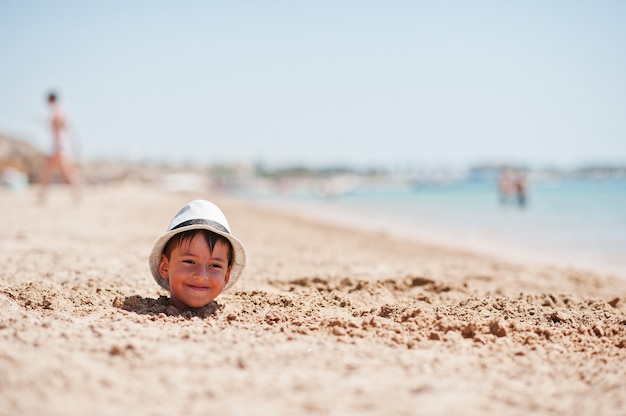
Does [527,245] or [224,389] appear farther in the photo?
[527,245]

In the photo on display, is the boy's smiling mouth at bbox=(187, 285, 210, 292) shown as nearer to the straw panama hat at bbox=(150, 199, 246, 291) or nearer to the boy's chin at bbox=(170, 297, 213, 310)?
the boy's chin at bbox=(170, 297, 213, 310)

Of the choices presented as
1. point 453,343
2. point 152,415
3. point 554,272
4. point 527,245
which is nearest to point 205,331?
point 152,415

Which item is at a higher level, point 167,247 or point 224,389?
point 167,247

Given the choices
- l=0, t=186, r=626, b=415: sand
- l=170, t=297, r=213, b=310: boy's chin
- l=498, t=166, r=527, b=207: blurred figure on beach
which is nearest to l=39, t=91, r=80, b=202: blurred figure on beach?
l=0, t=186, r=626, b=415: sand

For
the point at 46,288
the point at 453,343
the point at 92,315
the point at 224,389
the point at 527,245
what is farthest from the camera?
the point at 527,245

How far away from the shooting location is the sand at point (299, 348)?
1735 mm

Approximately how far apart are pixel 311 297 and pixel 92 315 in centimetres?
144

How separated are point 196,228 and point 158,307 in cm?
53

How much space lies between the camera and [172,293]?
322cm

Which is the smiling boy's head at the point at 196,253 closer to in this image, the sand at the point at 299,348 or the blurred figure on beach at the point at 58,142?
the sand at the point at 299,348

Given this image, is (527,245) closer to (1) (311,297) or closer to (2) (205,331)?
(1) (311,297)

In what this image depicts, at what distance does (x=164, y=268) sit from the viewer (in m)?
3.35

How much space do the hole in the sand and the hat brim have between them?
0.13 metres

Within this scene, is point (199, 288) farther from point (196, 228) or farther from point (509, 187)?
point (509, 187)
